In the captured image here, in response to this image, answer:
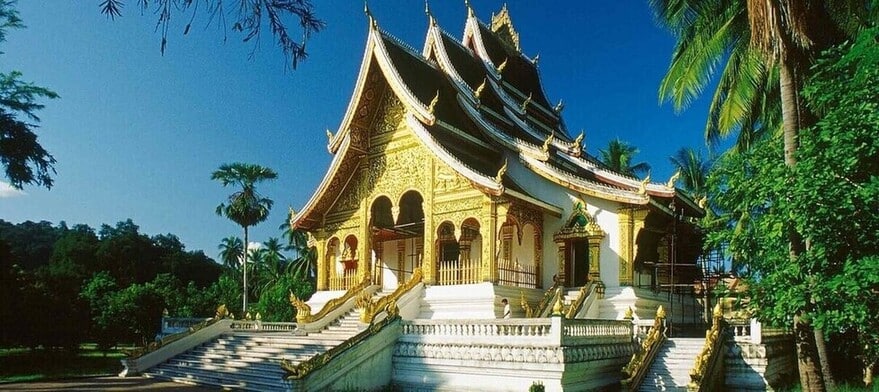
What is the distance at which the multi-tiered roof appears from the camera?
15.9m

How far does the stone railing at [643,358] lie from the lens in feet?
36.7

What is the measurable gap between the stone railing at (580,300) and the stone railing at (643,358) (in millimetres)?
1480

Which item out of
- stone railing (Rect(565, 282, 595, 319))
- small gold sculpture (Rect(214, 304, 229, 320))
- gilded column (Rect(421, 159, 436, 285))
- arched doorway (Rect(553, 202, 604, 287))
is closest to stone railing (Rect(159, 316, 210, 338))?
small gold sculpture (Rect(214, 304, 229, 320))

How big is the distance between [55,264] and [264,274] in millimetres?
14879

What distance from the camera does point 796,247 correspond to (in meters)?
9.74

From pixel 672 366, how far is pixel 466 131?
925cm

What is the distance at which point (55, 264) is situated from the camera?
47344mm

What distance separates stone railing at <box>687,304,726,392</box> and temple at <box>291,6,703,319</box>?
128 inches

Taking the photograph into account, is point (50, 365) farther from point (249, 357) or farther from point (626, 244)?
point (626, 244)

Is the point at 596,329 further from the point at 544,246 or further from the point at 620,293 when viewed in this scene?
the point at 544,246

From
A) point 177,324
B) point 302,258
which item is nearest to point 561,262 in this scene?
point 177,324

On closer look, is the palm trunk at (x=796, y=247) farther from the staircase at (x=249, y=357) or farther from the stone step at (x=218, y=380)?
the stone step at (x=218, y=380)

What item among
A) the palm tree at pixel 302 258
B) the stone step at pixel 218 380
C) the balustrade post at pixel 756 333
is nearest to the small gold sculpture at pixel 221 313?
the stone step at pixel 218 380

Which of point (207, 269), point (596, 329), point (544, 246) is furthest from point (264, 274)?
point (596, 329)
